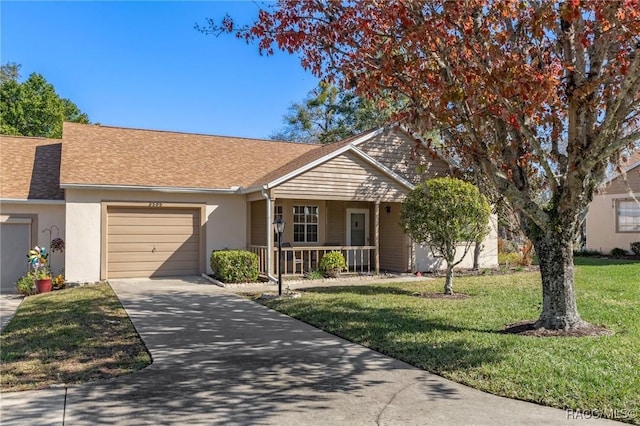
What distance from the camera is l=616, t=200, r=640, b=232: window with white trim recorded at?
69.5 feet

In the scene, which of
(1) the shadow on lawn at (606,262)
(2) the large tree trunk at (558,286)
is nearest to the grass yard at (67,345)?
(2) the large tree trunk at (558,286)

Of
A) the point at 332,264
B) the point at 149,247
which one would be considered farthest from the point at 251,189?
the point at 149,247

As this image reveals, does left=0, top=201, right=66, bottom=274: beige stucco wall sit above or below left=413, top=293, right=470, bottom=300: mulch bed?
above

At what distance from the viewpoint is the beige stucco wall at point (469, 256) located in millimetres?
16625

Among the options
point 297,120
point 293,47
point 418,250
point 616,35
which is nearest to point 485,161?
point 616,35

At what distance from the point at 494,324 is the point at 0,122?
33722 mm

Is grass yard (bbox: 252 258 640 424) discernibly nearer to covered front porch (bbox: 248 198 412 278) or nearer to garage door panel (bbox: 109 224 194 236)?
covered front porch (bbox: 248 198 412 278)

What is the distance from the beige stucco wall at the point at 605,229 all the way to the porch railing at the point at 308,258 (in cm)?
1184

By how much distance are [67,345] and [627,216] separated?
74.9 feet

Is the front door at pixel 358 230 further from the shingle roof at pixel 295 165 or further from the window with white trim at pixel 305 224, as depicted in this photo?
the shingle roof at pixel 295 165

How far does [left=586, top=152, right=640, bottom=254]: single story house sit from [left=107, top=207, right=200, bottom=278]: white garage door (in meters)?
17.0

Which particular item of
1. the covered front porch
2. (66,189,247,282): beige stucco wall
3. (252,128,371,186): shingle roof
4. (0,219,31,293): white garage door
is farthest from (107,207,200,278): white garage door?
(252,128,371,186): shingle roof

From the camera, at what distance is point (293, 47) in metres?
7.59

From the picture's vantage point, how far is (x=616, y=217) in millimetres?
21844
